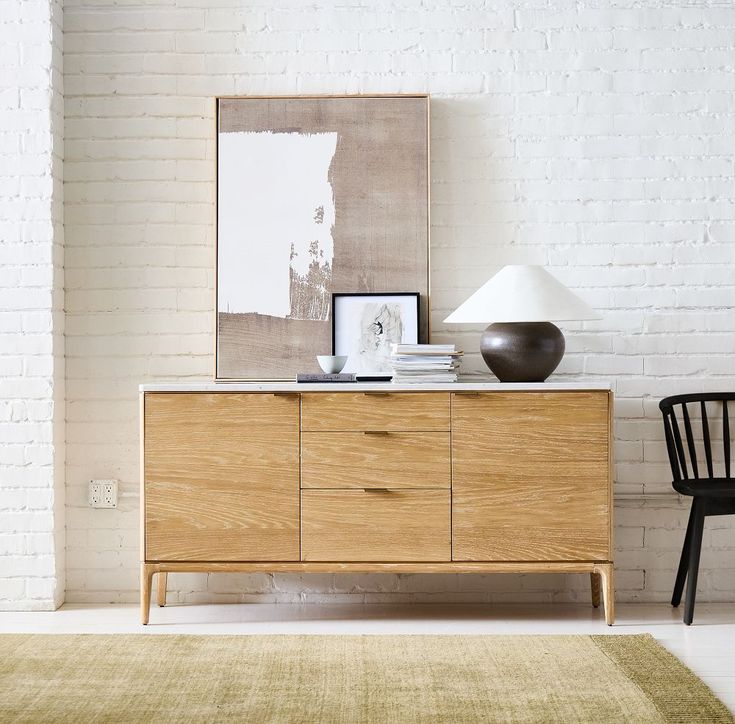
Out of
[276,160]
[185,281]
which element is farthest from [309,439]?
[276,160]

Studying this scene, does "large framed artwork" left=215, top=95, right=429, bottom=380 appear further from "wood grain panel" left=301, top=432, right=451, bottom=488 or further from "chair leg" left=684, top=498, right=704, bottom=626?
"chair leg" left=684, top=498, right=704, bottom=626

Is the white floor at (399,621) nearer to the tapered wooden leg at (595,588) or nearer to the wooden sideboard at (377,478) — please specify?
the tapered wooden leg at (595,588)

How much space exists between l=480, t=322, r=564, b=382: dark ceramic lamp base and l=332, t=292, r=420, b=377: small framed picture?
358 millimetres

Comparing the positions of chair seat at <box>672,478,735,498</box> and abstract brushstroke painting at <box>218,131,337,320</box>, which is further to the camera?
abstract brushstroke painting at <box>218,131,337,320</box>

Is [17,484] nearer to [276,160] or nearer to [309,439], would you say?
[309,439]

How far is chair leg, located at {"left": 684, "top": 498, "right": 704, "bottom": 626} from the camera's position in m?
2.89

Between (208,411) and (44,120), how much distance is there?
1.24 meters

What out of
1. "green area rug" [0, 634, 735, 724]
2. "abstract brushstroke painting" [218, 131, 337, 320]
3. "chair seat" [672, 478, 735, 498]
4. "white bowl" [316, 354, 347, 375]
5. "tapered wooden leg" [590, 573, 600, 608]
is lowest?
"green area rug" [0, 634, 735, 724]

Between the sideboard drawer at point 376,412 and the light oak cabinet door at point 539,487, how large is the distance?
18 cm

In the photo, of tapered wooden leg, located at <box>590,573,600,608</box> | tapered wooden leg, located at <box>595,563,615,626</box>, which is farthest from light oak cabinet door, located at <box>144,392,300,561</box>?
tapered wooden leg, located at <box>590,573,600,608</box>

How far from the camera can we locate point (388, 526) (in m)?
2.85

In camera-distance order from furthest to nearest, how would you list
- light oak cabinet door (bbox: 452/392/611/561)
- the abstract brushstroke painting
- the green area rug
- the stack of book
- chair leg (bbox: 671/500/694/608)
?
the abstract brushstroke painting, chair leg (bbox: 671/500/694/608), the stack of book, light oak cabinet door (bbox: 452/392/611/561), the green area rug

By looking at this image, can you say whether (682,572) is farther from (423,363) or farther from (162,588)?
(162,588)

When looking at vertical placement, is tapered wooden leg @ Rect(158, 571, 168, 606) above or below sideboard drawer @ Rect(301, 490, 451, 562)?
below
